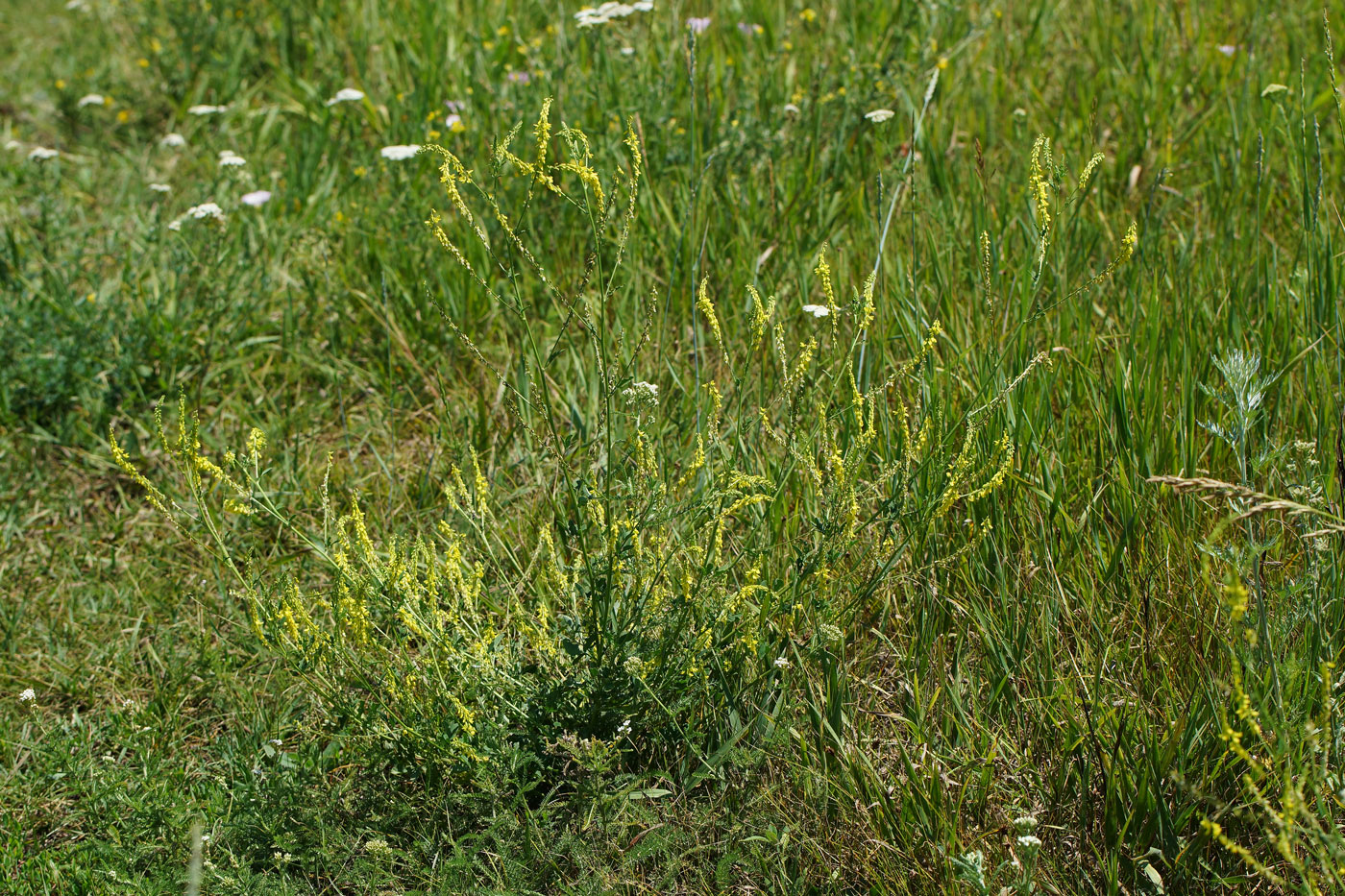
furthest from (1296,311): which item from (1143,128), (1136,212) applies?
(1143,128)

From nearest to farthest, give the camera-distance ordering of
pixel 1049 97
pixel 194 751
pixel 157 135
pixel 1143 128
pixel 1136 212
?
pixel 194 751
pixel 1136 212
pixel 1143 128
pixel 1049 97
pixel 157 135

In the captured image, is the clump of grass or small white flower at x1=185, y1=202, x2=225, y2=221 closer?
the clump of grass

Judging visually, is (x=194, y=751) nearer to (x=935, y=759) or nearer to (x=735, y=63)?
(x=935, y=759)

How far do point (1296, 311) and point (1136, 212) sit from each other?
0.70 m

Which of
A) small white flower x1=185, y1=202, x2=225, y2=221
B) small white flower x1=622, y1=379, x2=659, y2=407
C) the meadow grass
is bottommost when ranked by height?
the meadow grass

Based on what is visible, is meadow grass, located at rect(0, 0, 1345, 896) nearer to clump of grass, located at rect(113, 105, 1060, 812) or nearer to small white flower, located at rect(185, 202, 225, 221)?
clump of grass, located at rect(113, 105, 1060, 812)

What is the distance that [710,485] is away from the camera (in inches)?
73.5

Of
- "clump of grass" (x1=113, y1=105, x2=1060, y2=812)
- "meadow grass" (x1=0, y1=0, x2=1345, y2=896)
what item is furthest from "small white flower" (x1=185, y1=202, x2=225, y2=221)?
"clump of grass" (x1=113, y1=105, x2=1060, y2=812)

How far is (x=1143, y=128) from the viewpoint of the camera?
10.5 feet

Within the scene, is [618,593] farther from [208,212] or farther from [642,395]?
[208,212]

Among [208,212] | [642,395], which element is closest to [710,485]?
[642,395]

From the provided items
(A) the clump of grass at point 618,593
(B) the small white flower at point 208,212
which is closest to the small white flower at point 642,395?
(A) the clump of grass at point 618,593

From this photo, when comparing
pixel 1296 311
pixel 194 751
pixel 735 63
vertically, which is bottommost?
pixel 194 751

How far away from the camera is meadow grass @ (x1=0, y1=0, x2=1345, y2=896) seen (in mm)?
1667
